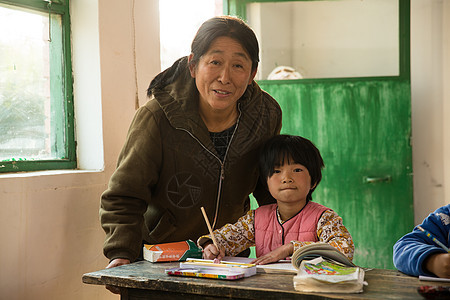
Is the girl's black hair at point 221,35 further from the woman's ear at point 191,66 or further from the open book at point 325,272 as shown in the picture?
the open book at point 325,272

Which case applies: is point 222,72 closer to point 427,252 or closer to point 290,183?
point 290,183

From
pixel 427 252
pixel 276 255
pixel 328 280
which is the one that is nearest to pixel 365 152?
pixel 276 255

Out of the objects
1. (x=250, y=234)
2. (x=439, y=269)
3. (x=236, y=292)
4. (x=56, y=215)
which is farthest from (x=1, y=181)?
(x=439, y=269)

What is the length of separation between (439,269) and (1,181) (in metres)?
1.57

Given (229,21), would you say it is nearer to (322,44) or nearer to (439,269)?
(439,269)

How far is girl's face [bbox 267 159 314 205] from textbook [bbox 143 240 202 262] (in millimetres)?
373

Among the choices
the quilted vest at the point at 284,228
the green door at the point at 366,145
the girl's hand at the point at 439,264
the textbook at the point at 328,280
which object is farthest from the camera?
the green door at the point at 366,145

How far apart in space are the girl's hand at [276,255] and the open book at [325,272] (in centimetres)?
19

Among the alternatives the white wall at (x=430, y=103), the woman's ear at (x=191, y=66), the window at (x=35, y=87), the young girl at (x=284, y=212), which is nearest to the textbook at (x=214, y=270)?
the young girl at (x=284, y=212)

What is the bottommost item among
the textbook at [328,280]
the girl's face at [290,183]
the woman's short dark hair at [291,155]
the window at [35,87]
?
the textbook at [328,280]

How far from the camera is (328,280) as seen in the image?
135 centimetres

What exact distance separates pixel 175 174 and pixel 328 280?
3.06 feet

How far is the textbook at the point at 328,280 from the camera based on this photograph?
1.35 meters

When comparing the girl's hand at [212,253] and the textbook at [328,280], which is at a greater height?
the textbook at [328,280]
